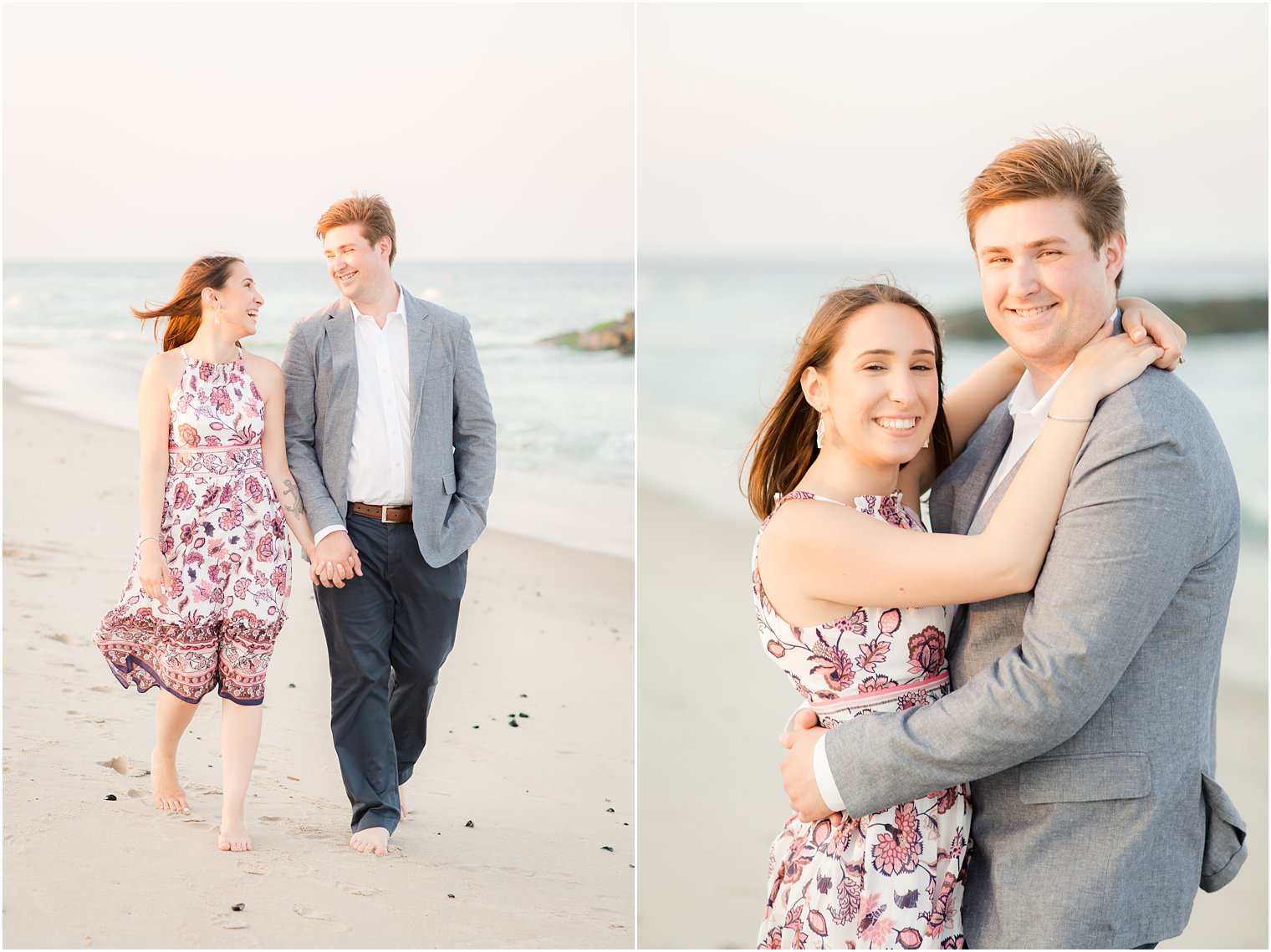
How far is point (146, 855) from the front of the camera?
345 cm

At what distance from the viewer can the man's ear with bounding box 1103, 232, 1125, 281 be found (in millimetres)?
1933

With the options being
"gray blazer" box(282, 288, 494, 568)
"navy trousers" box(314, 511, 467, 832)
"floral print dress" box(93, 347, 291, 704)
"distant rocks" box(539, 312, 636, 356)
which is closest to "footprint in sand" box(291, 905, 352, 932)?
"navy trousers" box(314, 511, 467, 832)

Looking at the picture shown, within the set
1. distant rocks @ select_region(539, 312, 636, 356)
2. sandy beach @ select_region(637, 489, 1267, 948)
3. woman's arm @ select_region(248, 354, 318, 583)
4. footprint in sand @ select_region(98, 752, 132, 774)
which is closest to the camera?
woman's arm @ select_region(248, 354, 318, 583)

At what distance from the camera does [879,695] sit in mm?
1989

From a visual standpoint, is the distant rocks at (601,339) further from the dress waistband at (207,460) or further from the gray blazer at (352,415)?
the dress waistband at (207,460)

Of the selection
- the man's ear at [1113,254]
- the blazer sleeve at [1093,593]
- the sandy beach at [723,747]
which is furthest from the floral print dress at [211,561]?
the man's ear at [1113,254]

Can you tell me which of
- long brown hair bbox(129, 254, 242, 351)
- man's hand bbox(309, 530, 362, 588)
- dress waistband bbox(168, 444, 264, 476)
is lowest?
man's hand bbox(309, 530, 362, 588)

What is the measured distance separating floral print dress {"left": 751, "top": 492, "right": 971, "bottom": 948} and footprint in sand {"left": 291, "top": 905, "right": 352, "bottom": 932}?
163cm

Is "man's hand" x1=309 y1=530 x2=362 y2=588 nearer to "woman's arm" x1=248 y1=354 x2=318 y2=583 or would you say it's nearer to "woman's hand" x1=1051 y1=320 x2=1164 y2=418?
"woman's arm" x1=248 y1=354 x2=318 y2=583

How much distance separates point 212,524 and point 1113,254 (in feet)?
8.86

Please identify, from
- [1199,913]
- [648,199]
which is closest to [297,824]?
[1199,913]

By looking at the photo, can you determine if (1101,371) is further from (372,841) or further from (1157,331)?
(372,841)

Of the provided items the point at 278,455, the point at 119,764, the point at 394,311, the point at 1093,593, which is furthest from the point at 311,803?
the point at 1093,593

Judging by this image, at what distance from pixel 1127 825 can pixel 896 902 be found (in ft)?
1.28
